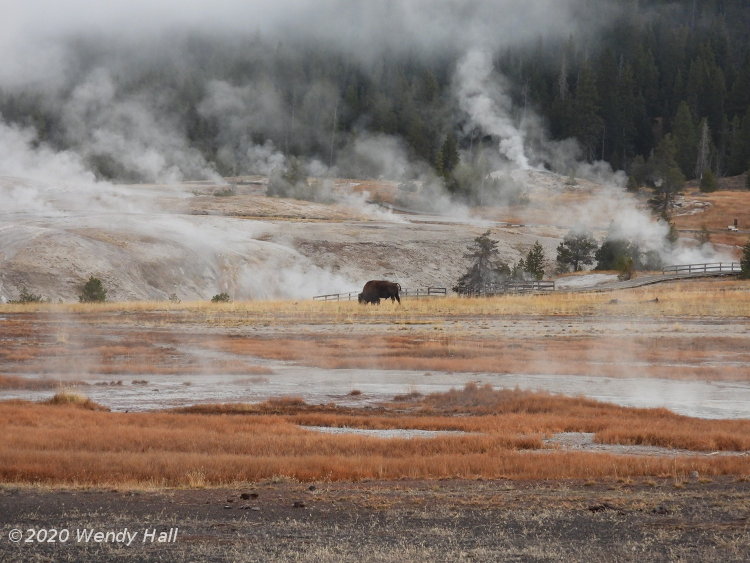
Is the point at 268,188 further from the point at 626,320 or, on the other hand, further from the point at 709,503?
the point at 709,503

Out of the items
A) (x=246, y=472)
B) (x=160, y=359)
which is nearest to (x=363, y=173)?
(x=160, y=359)

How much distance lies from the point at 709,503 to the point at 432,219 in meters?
99.2

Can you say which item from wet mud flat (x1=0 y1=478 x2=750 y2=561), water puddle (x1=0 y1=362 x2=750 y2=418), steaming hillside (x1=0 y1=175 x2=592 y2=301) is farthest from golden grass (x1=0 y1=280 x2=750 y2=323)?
wet mud flat (x1=0 y1=478 x2=750 y2=561)

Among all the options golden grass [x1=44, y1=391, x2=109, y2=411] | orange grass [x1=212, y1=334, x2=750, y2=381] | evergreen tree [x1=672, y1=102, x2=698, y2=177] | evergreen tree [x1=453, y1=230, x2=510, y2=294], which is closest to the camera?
golden grass [x1=44, y1=391, x2=109, y2=411]

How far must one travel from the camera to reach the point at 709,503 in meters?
10.9

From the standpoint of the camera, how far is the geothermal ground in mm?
9695

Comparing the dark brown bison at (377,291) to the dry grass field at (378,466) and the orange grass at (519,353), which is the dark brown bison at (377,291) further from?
the dry grass field at (378,466)

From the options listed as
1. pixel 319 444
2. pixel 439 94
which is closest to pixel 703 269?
pixel 319 444

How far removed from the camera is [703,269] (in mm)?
71312

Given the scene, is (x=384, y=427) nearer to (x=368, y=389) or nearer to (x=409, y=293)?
(x=368, y=389)

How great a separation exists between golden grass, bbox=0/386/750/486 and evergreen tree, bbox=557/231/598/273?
61.7 meters
